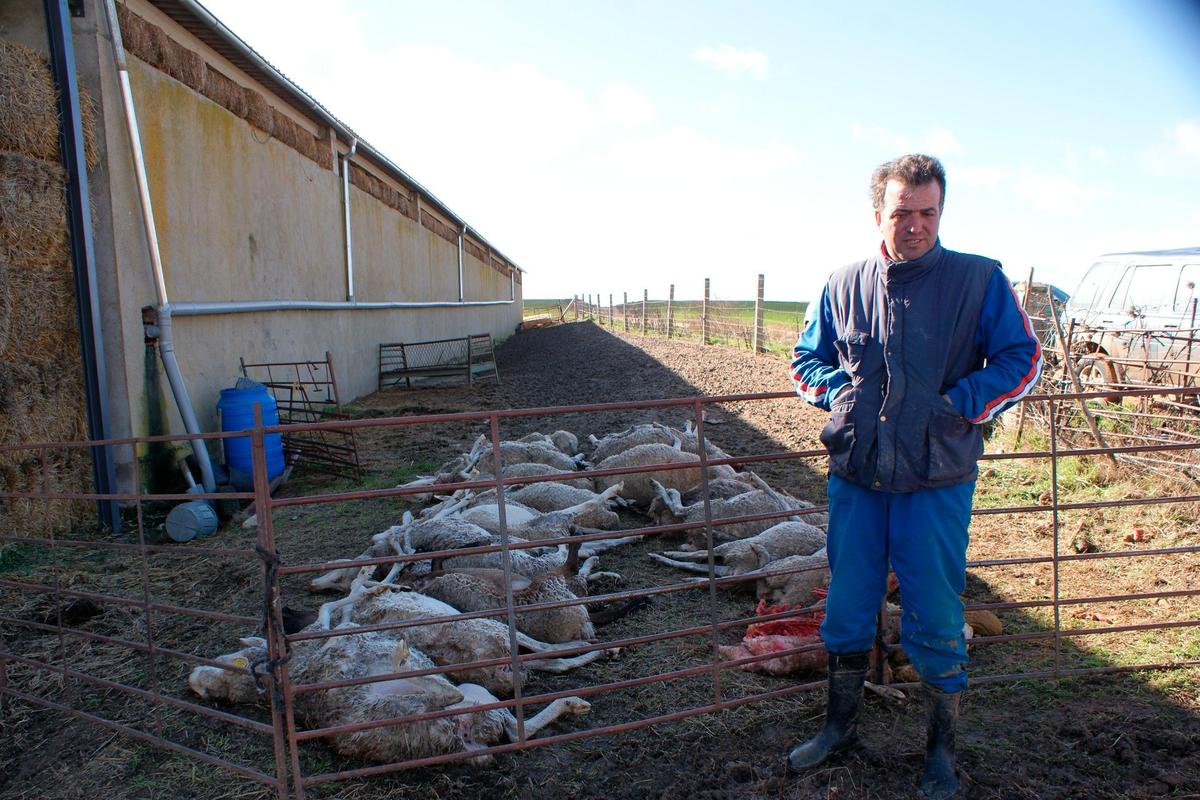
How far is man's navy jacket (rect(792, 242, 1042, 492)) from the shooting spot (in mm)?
2625

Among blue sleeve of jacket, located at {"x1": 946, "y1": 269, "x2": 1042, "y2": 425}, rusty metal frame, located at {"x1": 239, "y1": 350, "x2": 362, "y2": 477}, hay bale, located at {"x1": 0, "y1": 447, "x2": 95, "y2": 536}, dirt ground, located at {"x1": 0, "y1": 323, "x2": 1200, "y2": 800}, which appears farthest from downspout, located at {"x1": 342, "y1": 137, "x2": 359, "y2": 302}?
blue sleeve of jacket, located at {"x1": 946, "y1": 269, "x2": 1042, "y2": 425}

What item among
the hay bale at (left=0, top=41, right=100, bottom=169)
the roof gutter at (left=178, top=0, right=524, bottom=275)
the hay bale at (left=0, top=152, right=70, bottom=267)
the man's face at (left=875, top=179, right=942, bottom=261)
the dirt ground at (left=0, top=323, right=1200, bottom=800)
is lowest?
the dirt ground at (left=0, top=323, right=1200, bottom=800)

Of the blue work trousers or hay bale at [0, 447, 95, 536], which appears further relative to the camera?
hay bale at [0, 447, 95, 536]

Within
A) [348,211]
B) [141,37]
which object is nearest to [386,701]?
[141,37]

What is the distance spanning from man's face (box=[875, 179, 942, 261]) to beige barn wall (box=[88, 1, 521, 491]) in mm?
6589

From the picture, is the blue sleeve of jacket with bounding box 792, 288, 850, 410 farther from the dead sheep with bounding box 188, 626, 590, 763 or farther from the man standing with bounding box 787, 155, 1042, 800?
the dead sheep with bounding box 188, 626, 590, 763

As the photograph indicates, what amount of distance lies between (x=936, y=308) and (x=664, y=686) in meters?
2.20

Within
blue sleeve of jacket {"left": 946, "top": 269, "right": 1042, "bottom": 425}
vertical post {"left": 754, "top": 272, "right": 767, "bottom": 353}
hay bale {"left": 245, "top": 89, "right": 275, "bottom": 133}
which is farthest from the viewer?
vertical post {"left": 754, "top": 272, "right": 767, "bottom": 353}

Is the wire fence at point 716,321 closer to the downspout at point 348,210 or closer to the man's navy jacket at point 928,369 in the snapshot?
the downspout at point 348,210

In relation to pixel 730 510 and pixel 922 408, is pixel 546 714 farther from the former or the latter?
pixel 730 510

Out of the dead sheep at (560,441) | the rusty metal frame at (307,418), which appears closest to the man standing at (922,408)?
the rusty metal frame at (307,418)

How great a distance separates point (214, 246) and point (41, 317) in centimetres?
290

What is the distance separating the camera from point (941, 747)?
2.82 metres

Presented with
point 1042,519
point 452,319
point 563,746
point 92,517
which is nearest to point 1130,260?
point 1042,519
